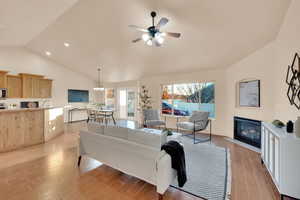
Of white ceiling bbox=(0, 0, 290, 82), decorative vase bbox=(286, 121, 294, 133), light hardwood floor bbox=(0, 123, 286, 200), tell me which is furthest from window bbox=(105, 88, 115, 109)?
decorative vase bbox=(286, 121, 294, 133)

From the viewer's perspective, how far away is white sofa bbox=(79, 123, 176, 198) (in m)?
1.76

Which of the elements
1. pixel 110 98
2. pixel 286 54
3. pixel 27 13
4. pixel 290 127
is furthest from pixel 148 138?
pixel 110 98

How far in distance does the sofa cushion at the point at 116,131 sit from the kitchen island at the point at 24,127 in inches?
113

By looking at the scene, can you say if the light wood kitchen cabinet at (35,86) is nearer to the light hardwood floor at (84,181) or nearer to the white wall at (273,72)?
the light hardwood floor at (84,181)

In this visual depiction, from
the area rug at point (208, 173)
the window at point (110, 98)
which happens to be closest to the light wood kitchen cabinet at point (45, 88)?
the window at point (110, 98)

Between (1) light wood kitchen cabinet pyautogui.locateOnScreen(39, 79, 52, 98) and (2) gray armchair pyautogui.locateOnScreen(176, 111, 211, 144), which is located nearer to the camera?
(2) gray armchair pyautogui.locateOnScreen(176, 111, 211, 144)

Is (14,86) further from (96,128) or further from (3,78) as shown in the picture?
(96,128)

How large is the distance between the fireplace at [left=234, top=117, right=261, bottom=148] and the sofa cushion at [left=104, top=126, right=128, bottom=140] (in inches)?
140

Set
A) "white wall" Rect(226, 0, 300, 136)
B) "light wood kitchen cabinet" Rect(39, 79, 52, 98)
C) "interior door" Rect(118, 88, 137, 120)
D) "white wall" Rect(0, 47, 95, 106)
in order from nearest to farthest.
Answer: "white wall" Rect(226, 0, 300, 136) → "white wall" Rect(0, 47, 95, 106) → "light wood kitchen cabinet" Rect(39, 79, 52, 98) → "interior door" Rect(118, 88, 137, 120)

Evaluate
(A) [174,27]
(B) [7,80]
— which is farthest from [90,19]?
(B) [7,80]

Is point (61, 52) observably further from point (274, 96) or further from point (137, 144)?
point (274, 96)

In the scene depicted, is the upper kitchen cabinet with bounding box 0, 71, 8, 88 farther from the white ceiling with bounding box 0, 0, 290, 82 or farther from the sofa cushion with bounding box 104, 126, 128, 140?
the sofa cushion with bounding box 104, 126, 128, 140

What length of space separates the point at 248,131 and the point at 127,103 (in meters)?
6.08

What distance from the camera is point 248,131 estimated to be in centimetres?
392
